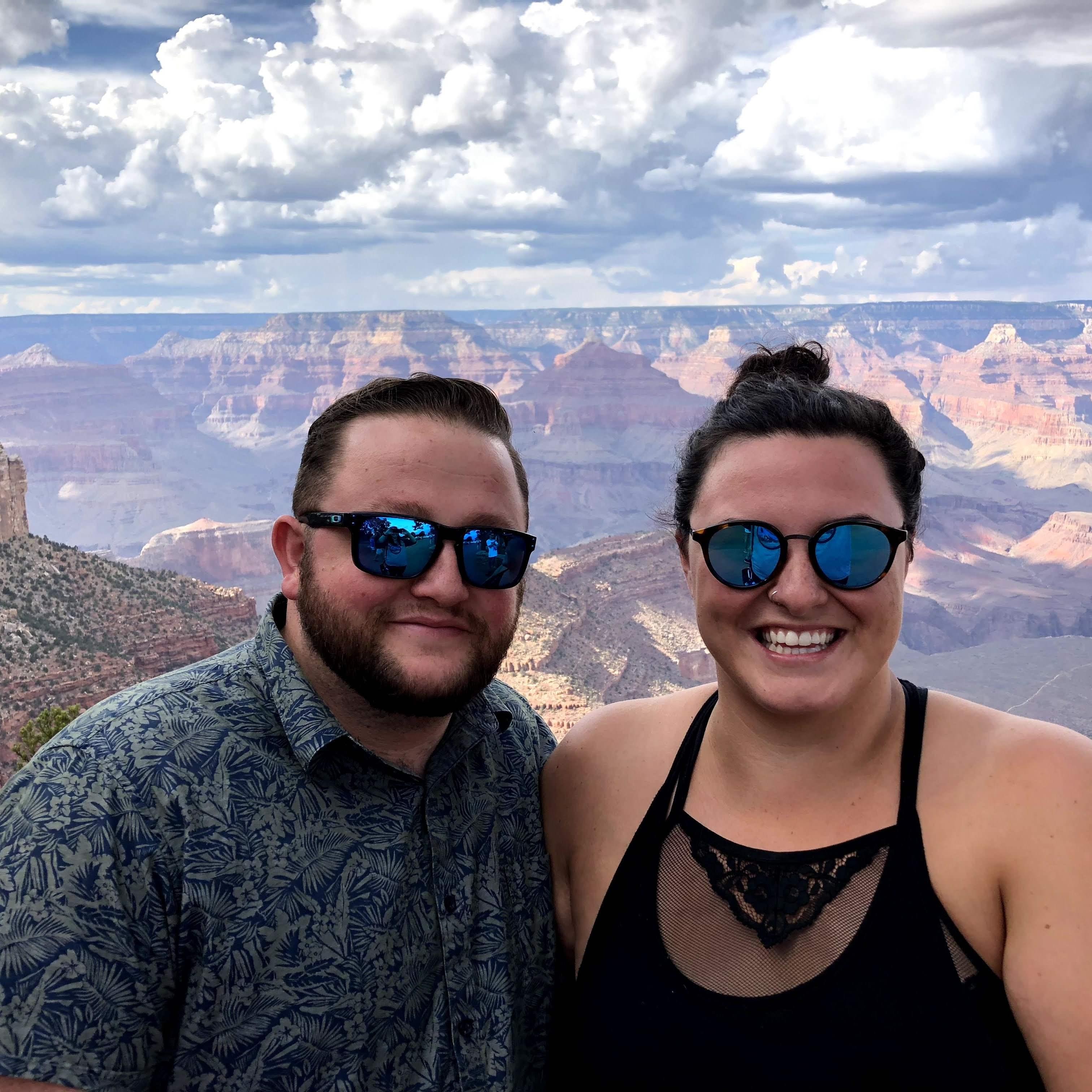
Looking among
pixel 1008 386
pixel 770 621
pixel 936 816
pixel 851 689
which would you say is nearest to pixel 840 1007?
pixel 936 816

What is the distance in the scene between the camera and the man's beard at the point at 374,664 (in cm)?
280

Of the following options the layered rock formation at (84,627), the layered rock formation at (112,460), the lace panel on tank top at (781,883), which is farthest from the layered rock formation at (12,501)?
the layered rock formation at (112,460)

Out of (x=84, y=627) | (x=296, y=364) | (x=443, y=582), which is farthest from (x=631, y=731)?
(x=296, y=364)

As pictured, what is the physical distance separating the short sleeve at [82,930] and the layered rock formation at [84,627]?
22.4 metres

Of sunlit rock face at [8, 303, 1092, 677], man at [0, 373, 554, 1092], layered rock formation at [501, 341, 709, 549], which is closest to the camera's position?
man at [0, 373, 554, 1092]

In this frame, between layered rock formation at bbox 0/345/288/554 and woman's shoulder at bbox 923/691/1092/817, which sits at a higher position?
woman's shoulder at bbox 923/691/1092/817

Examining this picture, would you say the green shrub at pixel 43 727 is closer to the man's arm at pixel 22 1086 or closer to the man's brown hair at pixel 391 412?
the man's brown hair at pixel 391 412

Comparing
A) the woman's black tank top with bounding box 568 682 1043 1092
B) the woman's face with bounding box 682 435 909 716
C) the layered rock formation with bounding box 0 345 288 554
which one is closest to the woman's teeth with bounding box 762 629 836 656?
the woman's face with bounding box 682 435 909 716

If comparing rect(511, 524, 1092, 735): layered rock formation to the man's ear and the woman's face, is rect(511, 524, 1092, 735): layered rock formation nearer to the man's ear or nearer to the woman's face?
the woman's face

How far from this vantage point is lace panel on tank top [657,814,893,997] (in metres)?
2.79

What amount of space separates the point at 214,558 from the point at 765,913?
98479 mm

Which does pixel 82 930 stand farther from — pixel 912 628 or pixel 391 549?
pixel 912 628

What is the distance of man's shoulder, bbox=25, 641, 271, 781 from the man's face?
0.74ft

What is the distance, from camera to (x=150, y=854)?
243cm
